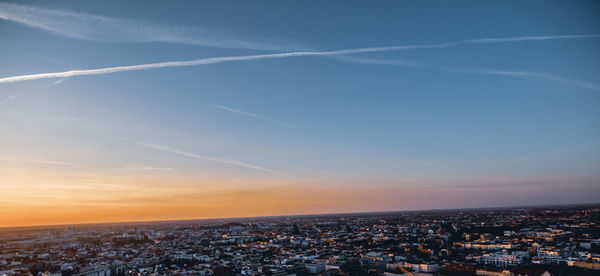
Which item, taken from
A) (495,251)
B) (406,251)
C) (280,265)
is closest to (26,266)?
(280,265)

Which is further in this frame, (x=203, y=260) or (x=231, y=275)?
(x=203, y=260)

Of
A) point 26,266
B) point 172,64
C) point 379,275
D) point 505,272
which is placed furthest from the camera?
point 26,266

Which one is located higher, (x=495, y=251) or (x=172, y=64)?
(x=172, y=64)

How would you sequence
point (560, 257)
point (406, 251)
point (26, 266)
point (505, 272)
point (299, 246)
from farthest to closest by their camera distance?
point (299, 246) < point (406, 251) < point (26, 266) < point (560, 257) < point (505, 272)

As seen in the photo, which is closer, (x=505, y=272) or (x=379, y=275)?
(x=505, y=272)

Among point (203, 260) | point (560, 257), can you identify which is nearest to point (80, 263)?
point (203, 260)

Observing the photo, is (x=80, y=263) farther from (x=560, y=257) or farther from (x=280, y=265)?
(x=560, y=257)

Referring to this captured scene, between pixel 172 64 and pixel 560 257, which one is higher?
pixel 172 64

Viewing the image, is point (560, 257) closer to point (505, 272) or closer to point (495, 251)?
point (495, 251)

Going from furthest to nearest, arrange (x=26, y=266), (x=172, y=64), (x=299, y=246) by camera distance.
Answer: (x=299, y=246)
(x=26, y=266)
(x=172, y=64)
